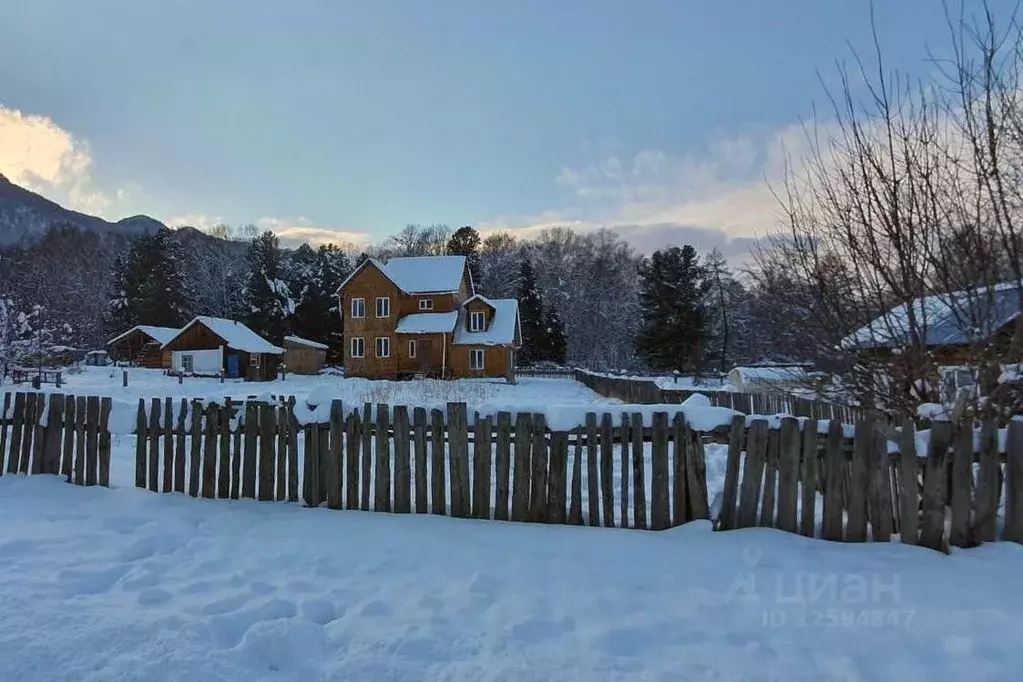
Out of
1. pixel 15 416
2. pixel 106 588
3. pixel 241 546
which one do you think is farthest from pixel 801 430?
pixel 15 416

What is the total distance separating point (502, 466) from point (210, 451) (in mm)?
3196

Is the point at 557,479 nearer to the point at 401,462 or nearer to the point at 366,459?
the point at 401,462

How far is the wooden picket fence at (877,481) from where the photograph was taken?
15.6 feet

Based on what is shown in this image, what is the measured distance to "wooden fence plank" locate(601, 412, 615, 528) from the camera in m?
5.45

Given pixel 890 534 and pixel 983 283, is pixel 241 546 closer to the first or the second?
pixel 890 534

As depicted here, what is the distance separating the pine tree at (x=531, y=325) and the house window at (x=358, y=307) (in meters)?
17.5

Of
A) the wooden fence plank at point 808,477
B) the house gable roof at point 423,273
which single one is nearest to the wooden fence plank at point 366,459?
the wooden fence plank at point 808,477

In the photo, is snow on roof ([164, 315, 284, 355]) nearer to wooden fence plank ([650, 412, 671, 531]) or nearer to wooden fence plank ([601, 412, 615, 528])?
wooden fence plank ([601, 412, 615, 528])

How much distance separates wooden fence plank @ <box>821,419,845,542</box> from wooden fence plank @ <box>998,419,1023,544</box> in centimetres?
117

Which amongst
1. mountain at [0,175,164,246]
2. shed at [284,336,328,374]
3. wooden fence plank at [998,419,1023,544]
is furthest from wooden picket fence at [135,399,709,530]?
mountain at [0,175,164,246]

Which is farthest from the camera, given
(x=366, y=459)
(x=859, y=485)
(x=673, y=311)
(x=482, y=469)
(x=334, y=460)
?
(x=673, y=311)

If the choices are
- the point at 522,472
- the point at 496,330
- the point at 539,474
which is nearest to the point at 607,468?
the point at 539,474

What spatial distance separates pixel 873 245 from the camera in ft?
17.3

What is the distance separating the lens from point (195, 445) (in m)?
6.38
